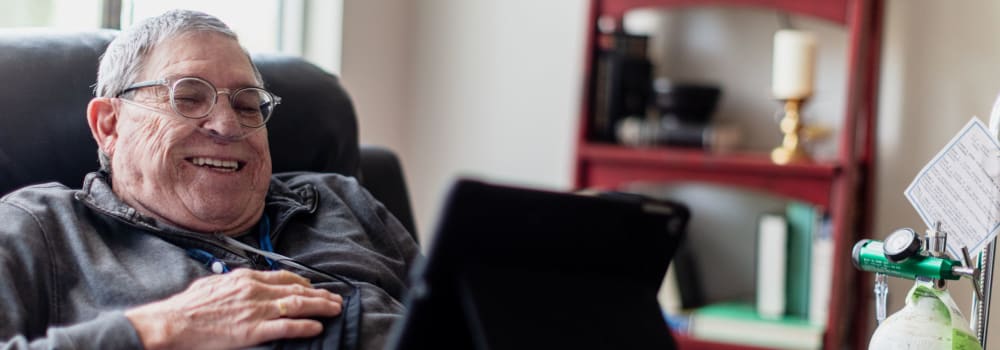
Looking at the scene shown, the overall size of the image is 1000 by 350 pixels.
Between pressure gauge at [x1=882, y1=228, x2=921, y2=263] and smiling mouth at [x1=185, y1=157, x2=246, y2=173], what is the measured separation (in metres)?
0.88

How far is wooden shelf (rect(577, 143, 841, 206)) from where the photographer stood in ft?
8.93

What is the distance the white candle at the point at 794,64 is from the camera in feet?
9.06

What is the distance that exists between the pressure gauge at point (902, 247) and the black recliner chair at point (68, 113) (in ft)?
2.92

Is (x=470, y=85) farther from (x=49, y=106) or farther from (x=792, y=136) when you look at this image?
(x=49, y=106)

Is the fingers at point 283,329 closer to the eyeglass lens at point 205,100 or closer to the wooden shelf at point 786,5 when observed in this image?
the eyeglass lens at point 205,100

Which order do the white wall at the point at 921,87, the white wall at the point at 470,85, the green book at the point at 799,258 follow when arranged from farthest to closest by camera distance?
the white wall at the point at 470,85 < the green book at the point at 799,258 < the white wall at the point at 921,87

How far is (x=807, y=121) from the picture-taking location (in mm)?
3092

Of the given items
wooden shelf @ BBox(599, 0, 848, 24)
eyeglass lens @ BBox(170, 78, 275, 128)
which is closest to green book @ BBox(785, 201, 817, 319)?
wooden shelf @ BBox(599, 0, 848, 24)

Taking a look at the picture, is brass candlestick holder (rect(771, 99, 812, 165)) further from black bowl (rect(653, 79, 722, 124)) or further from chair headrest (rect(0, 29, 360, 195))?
chair headrest (rect(0, 29, 360, 195))

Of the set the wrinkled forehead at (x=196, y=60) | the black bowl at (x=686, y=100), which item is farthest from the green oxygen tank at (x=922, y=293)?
the black bowl at (x=686, y=100)

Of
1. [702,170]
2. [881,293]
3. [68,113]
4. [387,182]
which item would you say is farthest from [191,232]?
[702,170]

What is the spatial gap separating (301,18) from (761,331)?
4.81 feet

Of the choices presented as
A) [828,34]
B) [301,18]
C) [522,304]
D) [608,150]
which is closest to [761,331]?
[608,150]

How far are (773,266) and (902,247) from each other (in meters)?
1.51
